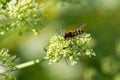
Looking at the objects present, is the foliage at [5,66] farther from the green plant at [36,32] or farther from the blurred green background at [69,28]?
the blurred green background at [69,28]

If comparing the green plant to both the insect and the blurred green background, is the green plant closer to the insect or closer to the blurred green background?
the insect

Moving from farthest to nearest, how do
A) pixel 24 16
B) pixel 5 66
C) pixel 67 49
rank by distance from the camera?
pixel 24 16 → pixel 67 49 → pixel 5 66

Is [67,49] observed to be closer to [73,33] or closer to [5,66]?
[73,33]

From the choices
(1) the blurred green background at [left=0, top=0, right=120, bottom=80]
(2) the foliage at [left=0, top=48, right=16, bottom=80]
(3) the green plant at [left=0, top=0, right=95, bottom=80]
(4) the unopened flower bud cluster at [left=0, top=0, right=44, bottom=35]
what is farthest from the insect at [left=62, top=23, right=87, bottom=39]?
(1) the blurred green background at [left=0, top=0, right=120, bottom=80]

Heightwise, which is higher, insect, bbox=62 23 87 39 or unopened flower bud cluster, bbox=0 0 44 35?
unopened flower bud cluster, bbox=0 0 44 35

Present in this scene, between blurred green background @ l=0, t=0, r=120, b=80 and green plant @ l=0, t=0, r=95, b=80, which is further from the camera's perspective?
blurred green background @ l=0, t=0, r=120, b=80

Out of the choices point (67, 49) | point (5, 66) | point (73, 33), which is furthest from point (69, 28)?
point (5, 66)
